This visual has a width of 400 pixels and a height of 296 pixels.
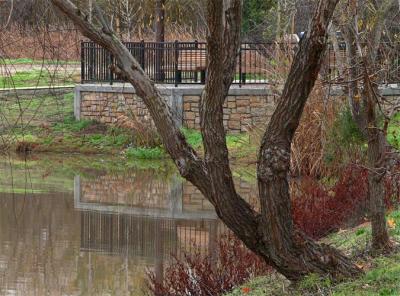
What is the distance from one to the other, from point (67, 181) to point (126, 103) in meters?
5.28

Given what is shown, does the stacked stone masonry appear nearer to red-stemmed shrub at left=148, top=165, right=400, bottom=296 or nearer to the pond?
the pond

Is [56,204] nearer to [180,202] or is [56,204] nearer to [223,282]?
[180,202]

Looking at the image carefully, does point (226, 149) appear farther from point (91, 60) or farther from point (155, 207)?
point (91, 60)

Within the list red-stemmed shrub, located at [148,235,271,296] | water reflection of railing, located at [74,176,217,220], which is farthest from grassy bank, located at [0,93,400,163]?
red-stemmed shrub, located at [148,235,271,296]

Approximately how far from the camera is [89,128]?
26969 millimetres

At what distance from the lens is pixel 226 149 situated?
805cm

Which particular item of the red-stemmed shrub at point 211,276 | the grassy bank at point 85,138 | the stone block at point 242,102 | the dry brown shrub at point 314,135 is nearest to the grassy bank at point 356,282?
the red-stemmed shrub at point 211,276

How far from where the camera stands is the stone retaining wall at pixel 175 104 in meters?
25.1

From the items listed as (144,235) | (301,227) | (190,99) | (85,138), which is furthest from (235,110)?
(301,227)

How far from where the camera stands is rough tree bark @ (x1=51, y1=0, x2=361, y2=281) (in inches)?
303

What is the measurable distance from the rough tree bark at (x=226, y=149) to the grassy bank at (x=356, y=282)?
0.15 meters

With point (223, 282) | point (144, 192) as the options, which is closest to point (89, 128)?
point (144, 192)

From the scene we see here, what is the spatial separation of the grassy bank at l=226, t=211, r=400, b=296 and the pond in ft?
7.12

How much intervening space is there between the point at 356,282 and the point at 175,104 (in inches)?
694
